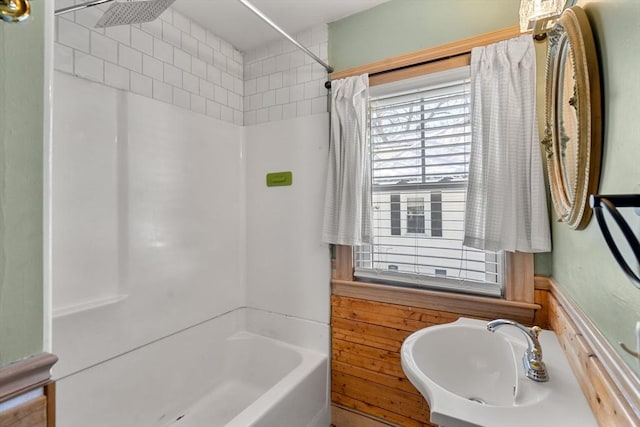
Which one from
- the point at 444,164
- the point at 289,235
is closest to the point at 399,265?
the point at 444,164

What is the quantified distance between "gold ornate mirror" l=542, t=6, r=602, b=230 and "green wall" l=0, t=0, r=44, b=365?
Result: 3.93 feet

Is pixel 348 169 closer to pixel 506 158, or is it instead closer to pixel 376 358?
pixel 506 158

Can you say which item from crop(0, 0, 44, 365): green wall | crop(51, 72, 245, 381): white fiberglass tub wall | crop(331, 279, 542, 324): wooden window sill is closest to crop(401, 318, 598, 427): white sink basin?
crop(331, 279, 542, 324): wooden window sill

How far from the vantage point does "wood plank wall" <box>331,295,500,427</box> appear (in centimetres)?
171

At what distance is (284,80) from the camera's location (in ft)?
7.26

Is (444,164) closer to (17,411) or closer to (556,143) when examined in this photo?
(556,143)

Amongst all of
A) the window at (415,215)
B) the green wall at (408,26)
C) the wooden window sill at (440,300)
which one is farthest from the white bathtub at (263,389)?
the green wall at (408,26)

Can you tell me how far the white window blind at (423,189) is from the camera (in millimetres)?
1646

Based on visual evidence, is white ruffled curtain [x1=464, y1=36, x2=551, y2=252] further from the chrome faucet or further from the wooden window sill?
the chrome faucet

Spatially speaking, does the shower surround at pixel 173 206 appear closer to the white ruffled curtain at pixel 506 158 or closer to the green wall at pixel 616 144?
the white ruffled curtain at pixel 506 158

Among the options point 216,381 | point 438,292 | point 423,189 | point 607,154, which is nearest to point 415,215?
point 423,189

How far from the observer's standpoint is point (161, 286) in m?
1.83

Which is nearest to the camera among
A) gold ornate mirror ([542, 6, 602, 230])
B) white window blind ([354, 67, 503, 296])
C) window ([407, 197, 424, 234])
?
gold ornate mirror ([542, 6, 602, 230])

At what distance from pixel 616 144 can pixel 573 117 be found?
1.03 ft
